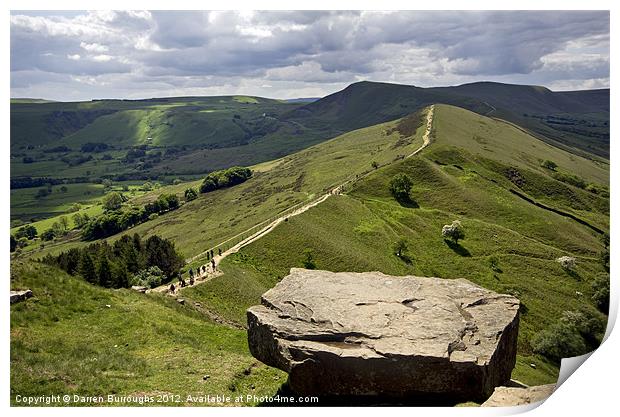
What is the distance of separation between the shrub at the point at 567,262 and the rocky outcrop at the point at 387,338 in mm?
68404

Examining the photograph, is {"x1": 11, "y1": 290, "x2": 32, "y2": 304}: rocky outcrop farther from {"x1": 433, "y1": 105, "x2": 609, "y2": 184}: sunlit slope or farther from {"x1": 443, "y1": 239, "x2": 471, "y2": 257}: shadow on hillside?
{"x1": 433, "y1": 105, "x2": 609, "y2": 184}: sunlit slope

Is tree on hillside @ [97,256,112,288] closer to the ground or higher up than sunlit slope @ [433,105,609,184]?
closer to the ground

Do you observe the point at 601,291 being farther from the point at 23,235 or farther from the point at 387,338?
the point at 23,235

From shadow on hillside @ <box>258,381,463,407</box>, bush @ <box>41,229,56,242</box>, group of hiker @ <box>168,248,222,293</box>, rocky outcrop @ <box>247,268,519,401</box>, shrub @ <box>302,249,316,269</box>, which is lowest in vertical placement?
bush @ <box>41,229,56,242</box>

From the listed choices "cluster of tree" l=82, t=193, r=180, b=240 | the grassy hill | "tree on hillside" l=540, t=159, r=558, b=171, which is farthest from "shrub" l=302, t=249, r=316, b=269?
"cluster of tree" l=82, t=193, r=180, b=240

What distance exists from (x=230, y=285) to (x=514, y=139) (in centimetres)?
17080

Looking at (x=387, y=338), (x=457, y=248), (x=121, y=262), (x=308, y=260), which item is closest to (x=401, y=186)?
(x=457, y=248)

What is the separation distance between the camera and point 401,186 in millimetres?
109375

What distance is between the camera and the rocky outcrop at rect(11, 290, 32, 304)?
99.3 feet

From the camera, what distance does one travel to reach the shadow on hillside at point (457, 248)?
287 ft

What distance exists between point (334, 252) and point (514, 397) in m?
51.5

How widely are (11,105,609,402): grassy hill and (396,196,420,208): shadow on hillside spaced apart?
1.82 ft

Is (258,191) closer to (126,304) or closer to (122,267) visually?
(122,267)

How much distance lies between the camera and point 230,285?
53.6 metres
